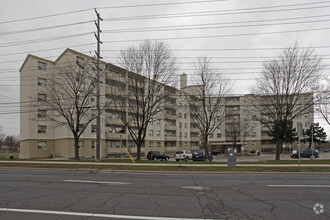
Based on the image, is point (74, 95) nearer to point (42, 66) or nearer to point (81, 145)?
point (81, 145)

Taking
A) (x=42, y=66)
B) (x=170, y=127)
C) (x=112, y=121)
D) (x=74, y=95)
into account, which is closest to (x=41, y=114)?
(x=42, y=66)

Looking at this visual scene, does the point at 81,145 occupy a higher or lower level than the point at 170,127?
lower

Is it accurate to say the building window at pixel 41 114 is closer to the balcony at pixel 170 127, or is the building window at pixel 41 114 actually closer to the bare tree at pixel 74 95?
the bare tree at pixel 74 95

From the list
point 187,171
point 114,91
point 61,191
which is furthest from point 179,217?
point 114,91

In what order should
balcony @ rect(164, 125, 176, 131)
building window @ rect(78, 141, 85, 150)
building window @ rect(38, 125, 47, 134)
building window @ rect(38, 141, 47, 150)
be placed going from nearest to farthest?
building window @ rect(38, 141, 47, 150) → building window @ rect(38, 125, 47, 134) → building window @ rect(78, 141, 85, 150) → balcony @ rect(164, 125, 176, 131)

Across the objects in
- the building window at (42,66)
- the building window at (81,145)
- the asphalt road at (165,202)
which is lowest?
the building window at (81,145)

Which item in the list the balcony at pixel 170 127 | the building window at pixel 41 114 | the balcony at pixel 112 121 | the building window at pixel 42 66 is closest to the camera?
the building window at pixel 41 114

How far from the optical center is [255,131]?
238 ft

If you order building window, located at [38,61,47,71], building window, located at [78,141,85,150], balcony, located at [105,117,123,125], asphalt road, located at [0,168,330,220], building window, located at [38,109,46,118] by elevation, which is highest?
building window, located at [38,61,47,71]

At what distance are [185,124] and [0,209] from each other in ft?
217

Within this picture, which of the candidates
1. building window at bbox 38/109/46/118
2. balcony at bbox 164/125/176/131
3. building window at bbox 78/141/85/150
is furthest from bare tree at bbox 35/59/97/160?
balcony at bbox 164/125/176/131

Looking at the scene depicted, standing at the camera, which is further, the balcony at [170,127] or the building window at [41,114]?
the balcony at [170,127]

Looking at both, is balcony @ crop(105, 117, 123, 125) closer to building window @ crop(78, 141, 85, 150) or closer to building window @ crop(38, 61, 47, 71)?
building window @ crop(78, 141, 85, 150)

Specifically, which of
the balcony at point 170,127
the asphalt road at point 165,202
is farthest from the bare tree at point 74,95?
the balcony at point 170,127
